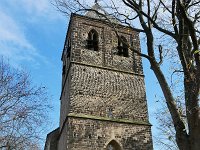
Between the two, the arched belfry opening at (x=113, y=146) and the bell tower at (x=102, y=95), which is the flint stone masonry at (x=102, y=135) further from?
the arched belfry opening at (x=113, y=146)

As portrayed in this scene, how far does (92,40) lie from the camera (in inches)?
706

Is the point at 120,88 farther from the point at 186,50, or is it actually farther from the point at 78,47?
the point at 186,50

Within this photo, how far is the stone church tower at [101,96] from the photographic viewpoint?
46.1ft

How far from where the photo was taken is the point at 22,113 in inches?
424

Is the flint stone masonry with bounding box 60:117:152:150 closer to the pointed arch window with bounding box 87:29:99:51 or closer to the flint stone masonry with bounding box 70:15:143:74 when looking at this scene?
the flint stone masonry with bounding box 70:15:143:74

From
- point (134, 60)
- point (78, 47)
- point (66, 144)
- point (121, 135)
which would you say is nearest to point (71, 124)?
point (66, 144)

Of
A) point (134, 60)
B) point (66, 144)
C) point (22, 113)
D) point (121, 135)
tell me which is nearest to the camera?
point (22, 113)

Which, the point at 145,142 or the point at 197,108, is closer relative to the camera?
the point at 197,108

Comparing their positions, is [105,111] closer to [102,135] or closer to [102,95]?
[102,95]

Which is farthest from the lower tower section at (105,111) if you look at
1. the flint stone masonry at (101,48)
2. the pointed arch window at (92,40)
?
the pointed arch window at (92,40)

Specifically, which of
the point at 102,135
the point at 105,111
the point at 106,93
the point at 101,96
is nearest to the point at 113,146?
the point at 102,135

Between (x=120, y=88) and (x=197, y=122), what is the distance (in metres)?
10.4

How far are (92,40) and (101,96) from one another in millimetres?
4065

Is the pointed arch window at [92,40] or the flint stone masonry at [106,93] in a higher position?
the pointed arch window at [92,40]
